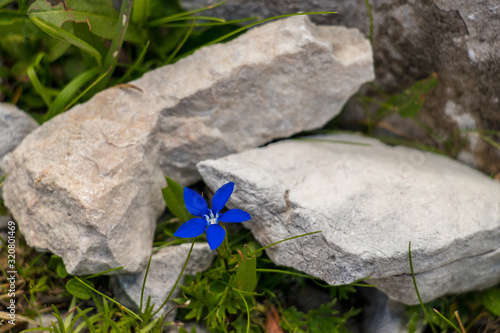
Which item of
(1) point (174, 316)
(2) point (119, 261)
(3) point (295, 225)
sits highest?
(3) point (295, 225)

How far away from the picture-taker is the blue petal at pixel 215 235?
163 cm

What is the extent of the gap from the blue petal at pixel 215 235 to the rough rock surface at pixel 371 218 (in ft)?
0.87

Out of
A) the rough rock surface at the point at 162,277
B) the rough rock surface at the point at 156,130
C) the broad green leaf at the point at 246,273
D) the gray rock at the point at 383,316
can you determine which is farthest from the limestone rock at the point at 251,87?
the gray rock at the point at 383,316

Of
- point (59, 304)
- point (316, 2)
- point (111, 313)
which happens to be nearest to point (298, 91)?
point (316, 2)

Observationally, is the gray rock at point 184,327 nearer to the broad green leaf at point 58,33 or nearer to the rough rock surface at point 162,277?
the rough rock surface at point 162,277

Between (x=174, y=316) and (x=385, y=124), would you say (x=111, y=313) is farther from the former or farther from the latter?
(x=385, y=124)

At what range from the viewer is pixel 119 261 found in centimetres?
186

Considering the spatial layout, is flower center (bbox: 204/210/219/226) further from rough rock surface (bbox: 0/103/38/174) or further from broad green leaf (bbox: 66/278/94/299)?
rough rock surface (bbox: 0/103/38/174)

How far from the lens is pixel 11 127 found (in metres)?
2.19

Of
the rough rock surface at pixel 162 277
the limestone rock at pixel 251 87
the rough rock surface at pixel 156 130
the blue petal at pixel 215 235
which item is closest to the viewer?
the blue petal at pixel 215 235

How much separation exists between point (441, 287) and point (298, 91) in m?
1.14

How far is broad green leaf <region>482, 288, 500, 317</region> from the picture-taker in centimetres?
201

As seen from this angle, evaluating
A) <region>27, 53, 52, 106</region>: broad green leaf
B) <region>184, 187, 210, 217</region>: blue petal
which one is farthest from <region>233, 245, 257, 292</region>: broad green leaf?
<region>27, 53, 52, 106</region>: broad green leaf

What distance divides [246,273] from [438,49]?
1.48m
